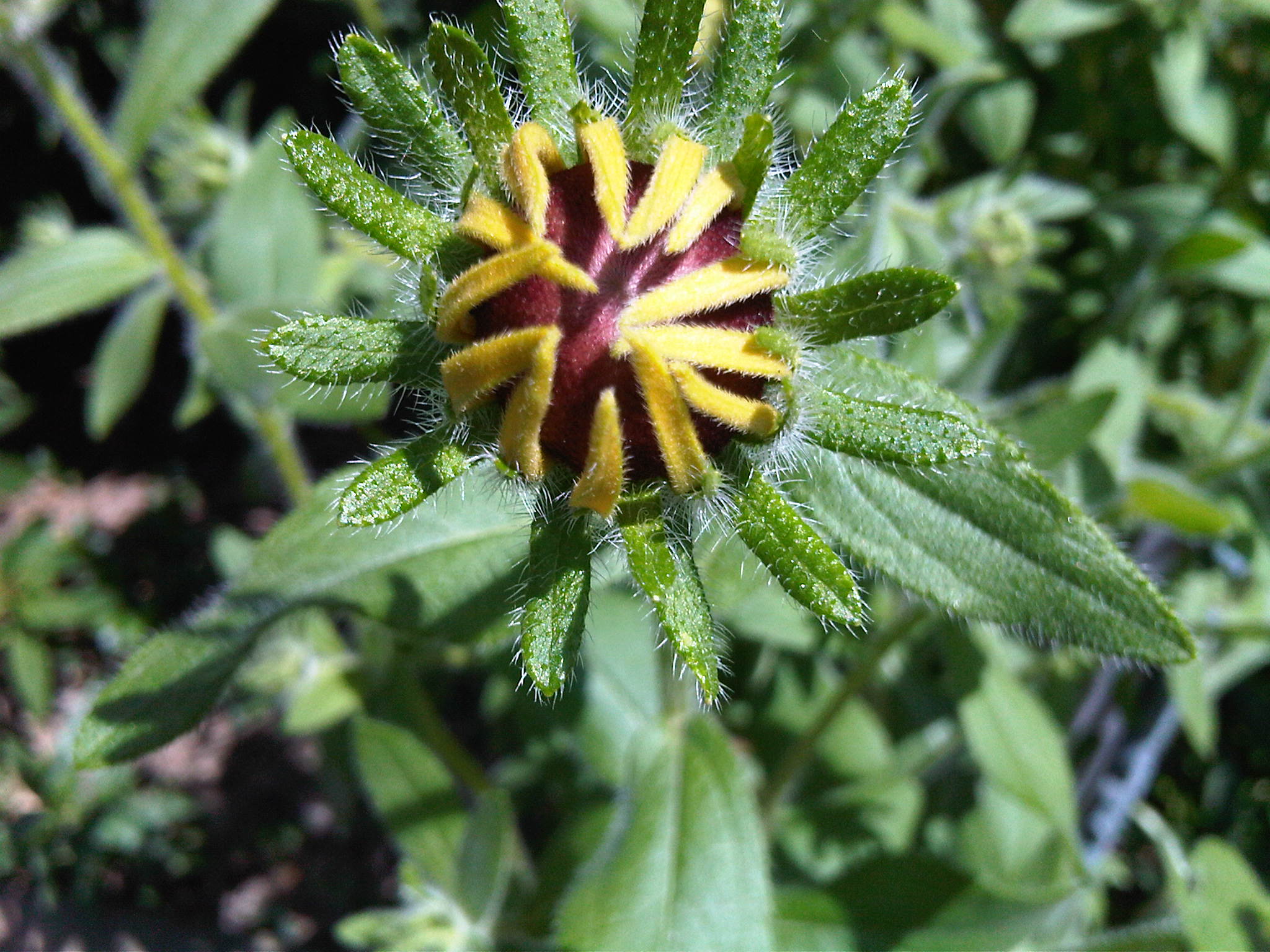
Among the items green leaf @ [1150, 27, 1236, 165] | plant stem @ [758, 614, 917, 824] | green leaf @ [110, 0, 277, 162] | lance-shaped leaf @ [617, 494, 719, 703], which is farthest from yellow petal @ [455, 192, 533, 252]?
green leaf @ [1150, 27, 1236, 165]

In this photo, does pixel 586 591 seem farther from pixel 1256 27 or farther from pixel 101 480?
pixel 101 480

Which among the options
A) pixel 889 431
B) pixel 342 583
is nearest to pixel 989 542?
pixel 889 431

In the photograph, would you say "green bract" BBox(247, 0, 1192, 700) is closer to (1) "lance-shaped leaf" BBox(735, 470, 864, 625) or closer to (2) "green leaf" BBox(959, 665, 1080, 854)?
(1) "lance-shaped leaf" BBox(735, 470, 864, 625)

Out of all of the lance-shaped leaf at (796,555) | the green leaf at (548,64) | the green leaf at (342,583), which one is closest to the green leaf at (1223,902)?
the lance-shaped leaf at (796,555)

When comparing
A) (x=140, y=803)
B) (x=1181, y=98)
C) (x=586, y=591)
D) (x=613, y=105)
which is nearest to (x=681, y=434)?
(x=586, y=591)

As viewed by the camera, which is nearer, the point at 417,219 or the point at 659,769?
the point at 417,219
